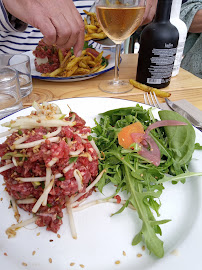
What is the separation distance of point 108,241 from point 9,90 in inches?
45.0

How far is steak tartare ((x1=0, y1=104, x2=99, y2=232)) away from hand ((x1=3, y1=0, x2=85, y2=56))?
1.19 m

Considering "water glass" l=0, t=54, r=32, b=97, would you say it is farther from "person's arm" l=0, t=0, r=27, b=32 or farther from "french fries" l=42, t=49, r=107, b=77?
"person's arm" l=0, t=0, r=27, b=32

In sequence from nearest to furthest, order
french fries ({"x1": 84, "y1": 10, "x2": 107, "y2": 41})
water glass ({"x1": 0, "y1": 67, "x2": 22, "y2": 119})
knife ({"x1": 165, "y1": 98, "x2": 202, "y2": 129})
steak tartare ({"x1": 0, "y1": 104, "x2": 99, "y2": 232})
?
steak tartare ({"x1": 0, "y1": 104, "x2": 99, "y2": 232}) < knife ({"x1": 165, "y1": 98, "x2": 202, "y2": 129}) < water glass ({"x1": 0, "y1": 67, "x2": 22, "y2": 119}) < french fries ({"x1": 84, "y1": 10, "x2": 107, "y2": 41})

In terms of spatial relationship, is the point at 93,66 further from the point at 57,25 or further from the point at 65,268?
the point at 65,268

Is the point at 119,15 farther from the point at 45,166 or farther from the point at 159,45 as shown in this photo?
the point at 45,166

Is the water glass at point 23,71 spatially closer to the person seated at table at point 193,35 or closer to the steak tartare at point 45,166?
the steak tartare at point 45,166

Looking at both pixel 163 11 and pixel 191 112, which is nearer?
pixel 191 112

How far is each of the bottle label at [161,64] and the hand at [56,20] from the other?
0.64 meters

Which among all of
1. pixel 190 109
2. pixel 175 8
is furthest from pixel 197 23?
pixel 190 109

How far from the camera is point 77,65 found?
1861 mm

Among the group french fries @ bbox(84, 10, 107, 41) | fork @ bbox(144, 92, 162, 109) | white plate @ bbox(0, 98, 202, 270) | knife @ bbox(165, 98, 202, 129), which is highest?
french fries @ bbox(84, 10, 107, 41)

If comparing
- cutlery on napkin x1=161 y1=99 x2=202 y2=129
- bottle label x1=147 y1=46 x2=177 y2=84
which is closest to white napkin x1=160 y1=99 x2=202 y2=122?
cutlery on napkin x1=161 y1=99 x2=202 y2=129

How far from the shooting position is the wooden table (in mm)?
1653

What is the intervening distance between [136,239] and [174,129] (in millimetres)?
574
